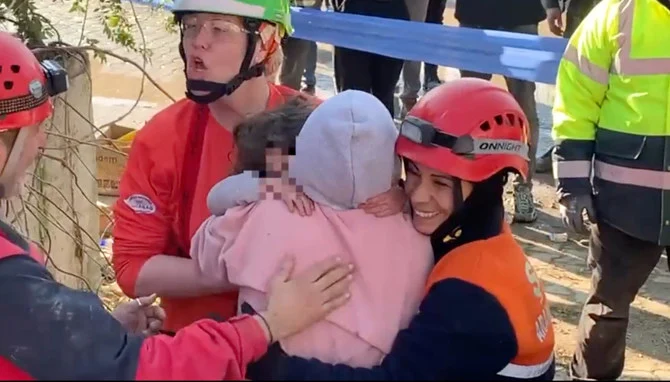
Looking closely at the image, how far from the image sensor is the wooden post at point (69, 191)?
5266 mm

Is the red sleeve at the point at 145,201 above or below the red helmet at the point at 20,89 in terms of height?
below

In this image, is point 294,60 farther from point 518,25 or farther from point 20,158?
point 20,158

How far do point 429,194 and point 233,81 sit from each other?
87 centimetres

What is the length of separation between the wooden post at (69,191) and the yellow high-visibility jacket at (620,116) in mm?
2276

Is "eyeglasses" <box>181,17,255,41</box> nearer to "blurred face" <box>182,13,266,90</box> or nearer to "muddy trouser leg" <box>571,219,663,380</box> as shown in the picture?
"blurred face" <box>182,13,266,90</box>

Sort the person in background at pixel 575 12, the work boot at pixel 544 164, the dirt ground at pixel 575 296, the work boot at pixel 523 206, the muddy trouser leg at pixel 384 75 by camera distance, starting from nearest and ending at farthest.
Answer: the dirt ground at pixel 575 296
the muddy trouser leg at pixel 384 75
the work boot at pixel 523 206
the person in background at pixel 575 12
the work boot at pixel 544 164

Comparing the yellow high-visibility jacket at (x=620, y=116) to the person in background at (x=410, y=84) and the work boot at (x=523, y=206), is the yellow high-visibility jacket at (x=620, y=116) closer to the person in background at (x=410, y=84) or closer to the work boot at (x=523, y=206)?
the work boot at (x=523, y=206)

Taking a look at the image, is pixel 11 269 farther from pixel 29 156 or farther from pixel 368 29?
pixel 368 29

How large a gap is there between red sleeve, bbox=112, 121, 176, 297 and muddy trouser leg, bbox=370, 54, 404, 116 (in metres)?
4.07

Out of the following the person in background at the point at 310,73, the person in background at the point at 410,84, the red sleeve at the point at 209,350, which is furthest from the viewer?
the person in background at the point at 310,73

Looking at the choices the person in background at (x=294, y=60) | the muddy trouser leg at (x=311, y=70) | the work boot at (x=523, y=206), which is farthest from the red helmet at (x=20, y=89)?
the muddy trouser leg at (x=311, y=70)

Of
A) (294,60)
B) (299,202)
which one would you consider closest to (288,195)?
(299,202)

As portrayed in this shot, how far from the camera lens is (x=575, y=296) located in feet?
20.5

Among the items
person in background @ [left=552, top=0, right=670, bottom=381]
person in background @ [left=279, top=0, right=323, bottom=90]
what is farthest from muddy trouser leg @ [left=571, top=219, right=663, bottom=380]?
person in background @ [left=279, top=0, right=323, bottom=90]
